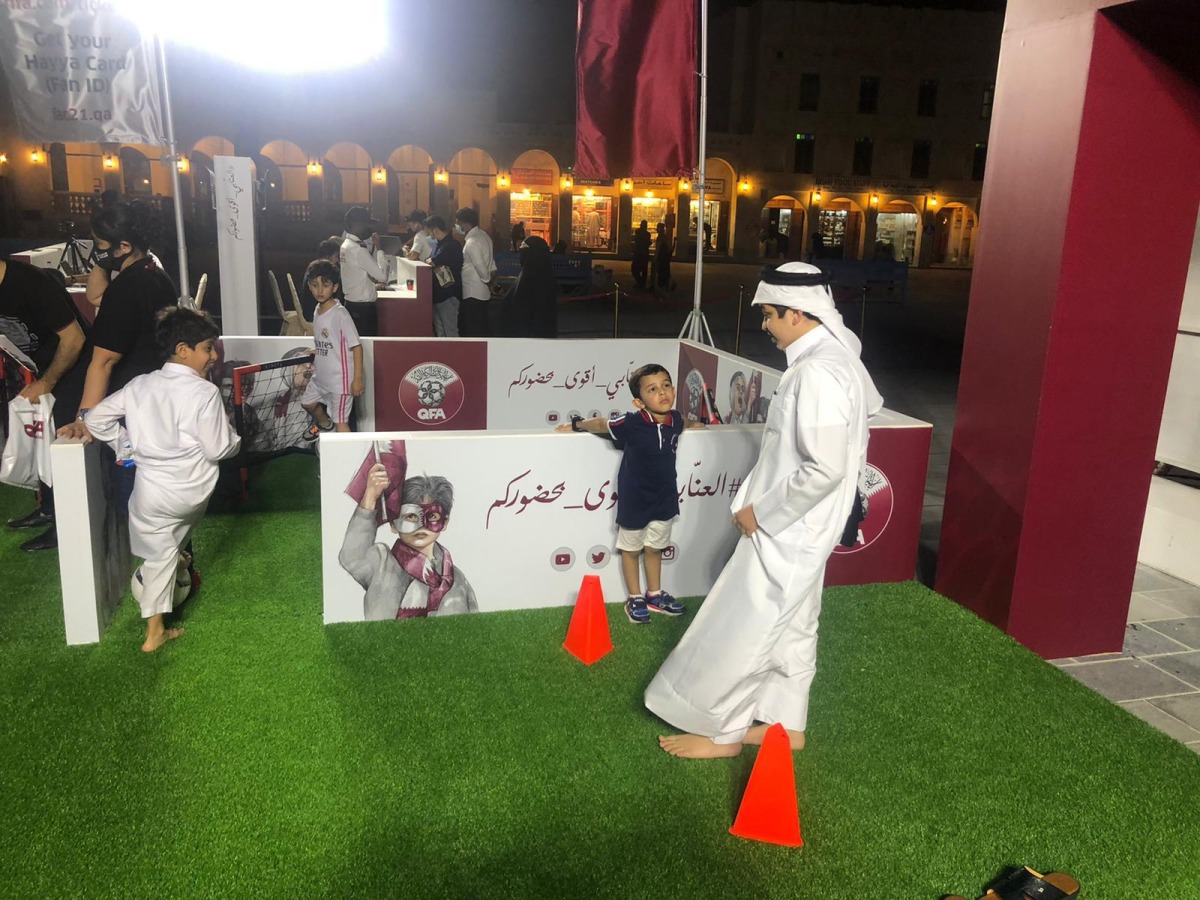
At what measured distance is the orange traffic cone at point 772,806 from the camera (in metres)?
3.24

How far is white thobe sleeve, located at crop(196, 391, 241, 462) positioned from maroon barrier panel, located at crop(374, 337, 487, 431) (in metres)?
3.76

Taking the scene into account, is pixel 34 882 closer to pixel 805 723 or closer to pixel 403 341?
pixel 805 723

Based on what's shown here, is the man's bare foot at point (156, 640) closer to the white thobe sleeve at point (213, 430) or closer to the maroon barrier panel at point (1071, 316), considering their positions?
the white thobe sleeve at point (213, 430)

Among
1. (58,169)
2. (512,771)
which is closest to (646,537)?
(512,771)

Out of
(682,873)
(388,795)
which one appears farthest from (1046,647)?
(388,795)

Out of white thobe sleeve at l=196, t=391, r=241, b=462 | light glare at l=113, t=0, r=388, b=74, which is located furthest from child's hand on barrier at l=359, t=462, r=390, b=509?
light glare at l=113, t=0, r=388, b=74

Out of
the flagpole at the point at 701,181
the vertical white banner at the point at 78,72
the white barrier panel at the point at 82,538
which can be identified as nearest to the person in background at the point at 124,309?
the white barrier panel at the point at 82,538

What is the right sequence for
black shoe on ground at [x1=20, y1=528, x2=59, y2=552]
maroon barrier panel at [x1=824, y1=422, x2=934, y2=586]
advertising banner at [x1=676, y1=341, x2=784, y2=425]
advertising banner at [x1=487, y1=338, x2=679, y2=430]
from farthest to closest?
advertising banner at [x1=487, y1=338, x2=679, y2=430] < advertising banner at [x1=676, y1=341, x2=784, y2=425] < black shoe on ground at [x1=20, y1=528, x2=59, y2=552] < maroon barrier panel at [x1=824, y1=422, x2=934, y2=586]

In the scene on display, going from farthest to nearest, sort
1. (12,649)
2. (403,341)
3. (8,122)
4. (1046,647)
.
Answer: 1. (8,122)
2. (403,341)
3. (1046,647)
4. (12,649)

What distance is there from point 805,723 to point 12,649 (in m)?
3.64

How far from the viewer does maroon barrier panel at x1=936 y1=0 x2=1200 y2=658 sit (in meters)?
4.39

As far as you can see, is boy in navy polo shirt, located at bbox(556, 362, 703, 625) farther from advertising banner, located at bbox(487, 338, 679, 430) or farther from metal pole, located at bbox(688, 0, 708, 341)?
advertising banner, located at bbox(487, 338, 679, 430)

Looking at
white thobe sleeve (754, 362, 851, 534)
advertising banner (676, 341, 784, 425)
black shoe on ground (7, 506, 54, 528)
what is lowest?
black shoe on ground (7, 506, 54, 528)

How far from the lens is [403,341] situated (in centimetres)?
799
